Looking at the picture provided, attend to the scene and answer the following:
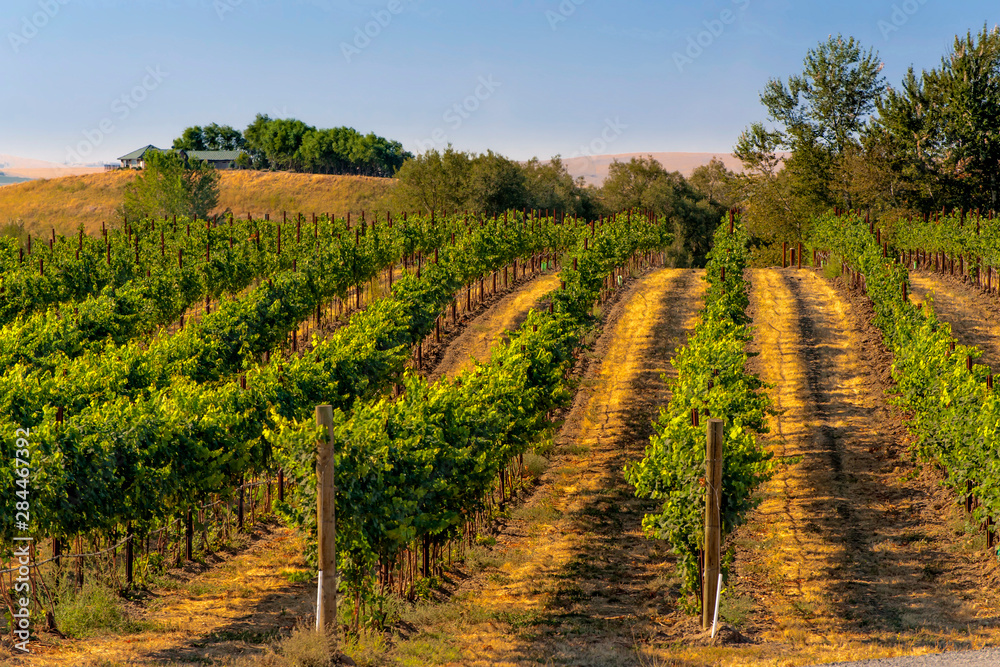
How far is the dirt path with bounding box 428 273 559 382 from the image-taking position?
2793 cm

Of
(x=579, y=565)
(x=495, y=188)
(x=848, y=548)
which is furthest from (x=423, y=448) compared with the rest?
(x=495, y=188)

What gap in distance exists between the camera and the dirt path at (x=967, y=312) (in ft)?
90.9

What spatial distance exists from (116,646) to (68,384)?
662 cm

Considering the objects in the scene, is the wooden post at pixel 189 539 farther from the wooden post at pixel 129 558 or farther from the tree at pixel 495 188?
the tree at pixel 495 188

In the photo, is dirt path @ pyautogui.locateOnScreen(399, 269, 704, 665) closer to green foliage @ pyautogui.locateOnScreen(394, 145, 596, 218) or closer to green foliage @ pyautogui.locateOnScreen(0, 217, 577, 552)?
green foliage @ pyautogui.locateOnScreen(0, 217, 577, 552)

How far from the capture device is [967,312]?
31.8m

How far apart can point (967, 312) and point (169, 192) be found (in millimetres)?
68008

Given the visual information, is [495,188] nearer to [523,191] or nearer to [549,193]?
[523,191]

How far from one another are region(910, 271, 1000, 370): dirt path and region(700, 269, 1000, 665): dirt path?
452 cm

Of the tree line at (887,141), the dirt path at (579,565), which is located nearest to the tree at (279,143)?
the tree line at (887,141)

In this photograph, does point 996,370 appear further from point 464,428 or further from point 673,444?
point 464,428

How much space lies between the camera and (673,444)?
13.4 m

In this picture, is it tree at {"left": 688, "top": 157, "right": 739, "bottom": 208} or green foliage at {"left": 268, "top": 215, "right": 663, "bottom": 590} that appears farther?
tree at {"left": 688, "top": 157, "right": 739, "bottom": 208}

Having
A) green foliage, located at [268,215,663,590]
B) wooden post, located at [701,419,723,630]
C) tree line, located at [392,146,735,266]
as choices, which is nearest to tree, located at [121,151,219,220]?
tree line, located at [392,146,735,266]
